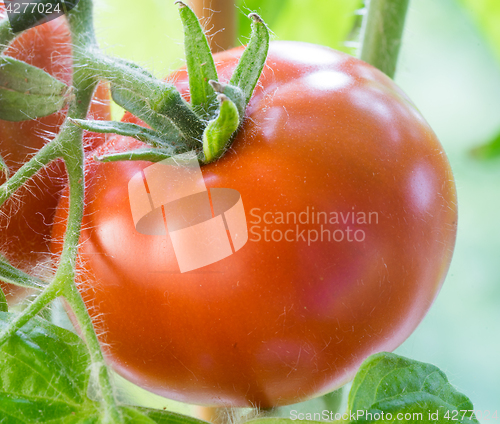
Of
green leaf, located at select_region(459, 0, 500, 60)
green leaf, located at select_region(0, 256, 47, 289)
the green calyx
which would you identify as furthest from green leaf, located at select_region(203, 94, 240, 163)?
green leaf, located at select_region(459, 0, 500, 60)

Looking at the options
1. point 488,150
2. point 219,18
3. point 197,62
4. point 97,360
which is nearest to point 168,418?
point 97,360

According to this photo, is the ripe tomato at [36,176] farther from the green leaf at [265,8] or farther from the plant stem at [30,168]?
the green leaf at [265,8]

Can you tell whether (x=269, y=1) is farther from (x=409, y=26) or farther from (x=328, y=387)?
(x=328, y=387)

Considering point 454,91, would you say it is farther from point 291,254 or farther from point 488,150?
point 291,254

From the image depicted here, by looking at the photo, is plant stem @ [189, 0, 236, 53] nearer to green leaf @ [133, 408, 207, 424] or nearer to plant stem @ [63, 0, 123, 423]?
plant stem @ [63, 0, 123, 423]

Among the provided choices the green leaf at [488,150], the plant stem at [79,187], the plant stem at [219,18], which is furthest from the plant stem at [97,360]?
the green leaf at [488,150]

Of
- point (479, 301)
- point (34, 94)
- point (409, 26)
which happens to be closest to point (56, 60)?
point (34, 94)
